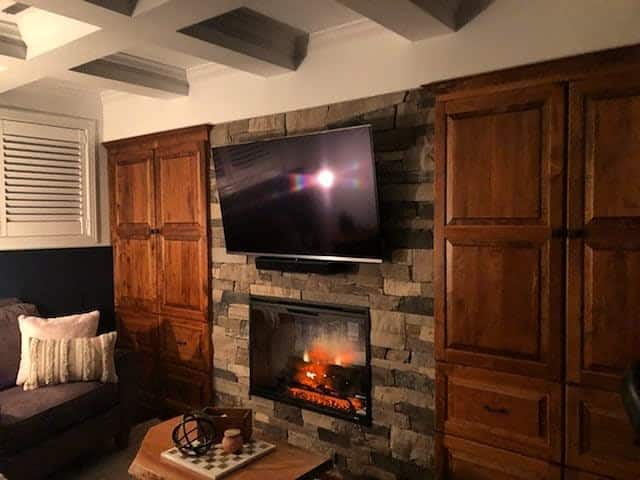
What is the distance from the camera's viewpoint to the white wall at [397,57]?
216cm

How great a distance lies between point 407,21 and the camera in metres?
2.39

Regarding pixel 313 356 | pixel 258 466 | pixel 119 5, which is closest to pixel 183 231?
pixel 313 356

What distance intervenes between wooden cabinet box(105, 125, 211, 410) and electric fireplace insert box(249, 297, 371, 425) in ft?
1.63

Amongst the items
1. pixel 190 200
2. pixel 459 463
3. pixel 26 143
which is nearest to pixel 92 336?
pixel 190 200

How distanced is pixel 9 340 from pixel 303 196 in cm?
214

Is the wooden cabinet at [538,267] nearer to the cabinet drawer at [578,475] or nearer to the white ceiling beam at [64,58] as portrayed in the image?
the cabinet drawer at [578,475]

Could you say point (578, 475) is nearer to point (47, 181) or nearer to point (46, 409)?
point (46, 409)

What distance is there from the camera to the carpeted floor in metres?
3.15

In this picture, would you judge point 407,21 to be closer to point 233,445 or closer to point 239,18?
point 239,18

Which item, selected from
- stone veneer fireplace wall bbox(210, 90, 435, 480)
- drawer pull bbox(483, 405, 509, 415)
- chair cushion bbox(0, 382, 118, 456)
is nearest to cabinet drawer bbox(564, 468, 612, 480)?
drawer pull bbox(483, 405, 509, 415)

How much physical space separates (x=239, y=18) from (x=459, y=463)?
2.47 meters

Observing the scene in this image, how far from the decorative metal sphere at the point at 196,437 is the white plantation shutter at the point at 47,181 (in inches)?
88.1

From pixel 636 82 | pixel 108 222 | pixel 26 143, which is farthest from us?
pixel 108 222

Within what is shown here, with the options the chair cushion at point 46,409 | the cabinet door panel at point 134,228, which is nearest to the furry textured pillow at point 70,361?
the chair cushion at point 46,409
